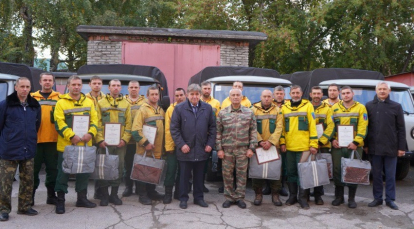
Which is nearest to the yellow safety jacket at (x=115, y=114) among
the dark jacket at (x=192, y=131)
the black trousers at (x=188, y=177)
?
the dark jacket at (x=192, y=131)

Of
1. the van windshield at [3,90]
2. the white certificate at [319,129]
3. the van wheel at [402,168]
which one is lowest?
the van wheel at [402,168]

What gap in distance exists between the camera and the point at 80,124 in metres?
5.38

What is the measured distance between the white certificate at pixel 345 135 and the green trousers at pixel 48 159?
4309mm

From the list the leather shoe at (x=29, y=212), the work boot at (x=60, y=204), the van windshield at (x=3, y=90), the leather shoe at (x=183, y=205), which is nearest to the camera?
the leather shoe at (x=29, y=212)

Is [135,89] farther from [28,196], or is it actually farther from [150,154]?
[28,196]

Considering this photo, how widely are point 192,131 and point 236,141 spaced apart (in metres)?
0.68

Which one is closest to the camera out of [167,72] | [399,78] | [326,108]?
[326,108]

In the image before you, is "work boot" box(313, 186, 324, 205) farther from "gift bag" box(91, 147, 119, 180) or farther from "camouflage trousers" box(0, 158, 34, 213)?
"camouflage trousers" box(0, 158, 34, 213)

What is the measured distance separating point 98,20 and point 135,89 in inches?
535

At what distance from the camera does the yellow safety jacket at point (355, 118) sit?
19.3ft

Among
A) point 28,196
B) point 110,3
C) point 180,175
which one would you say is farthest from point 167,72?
point 110,3

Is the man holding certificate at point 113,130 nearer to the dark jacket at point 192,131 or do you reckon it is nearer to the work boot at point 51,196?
the work boot at point 51,196

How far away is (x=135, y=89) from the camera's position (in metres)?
6.45

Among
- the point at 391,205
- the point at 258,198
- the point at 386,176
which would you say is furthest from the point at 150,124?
the point at 391,205
